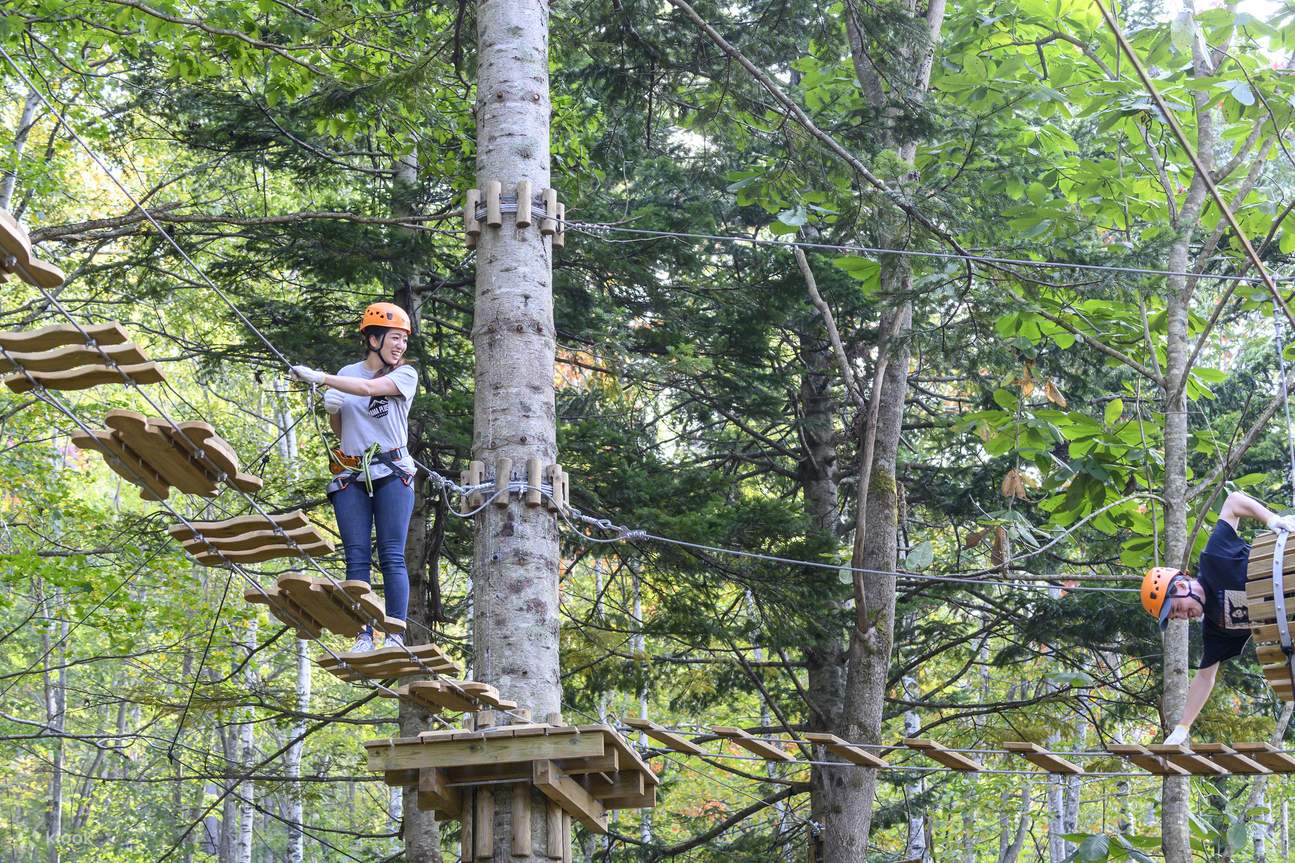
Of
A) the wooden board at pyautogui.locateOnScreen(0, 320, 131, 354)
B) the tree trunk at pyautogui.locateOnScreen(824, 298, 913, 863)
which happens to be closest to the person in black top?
the tree trunk at pyautogui.locateOnScreen(824, 298, 913, 863)

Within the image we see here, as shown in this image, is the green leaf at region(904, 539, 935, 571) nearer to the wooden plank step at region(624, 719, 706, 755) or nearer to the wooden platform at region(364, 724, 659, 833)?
the wooden plank step at region(624, 719, 706, 755)

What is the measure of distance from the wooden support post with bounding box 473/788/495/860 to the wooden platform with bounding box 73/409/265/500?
1.46 m

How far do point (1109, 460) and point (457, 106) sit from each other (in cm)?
511

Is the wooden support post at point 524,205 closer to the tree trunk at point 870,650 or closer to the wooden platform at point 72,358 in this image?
the wooden platform at point 72,358

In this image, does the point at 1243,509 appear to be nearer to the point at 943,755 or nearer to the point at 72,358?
the point at 943,755

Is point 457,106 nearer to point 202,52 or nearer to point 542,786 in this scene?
point 202,52

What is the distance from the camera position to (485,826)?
15.6 ft

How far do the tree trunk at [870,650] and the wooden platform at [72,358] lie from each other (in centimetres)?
636

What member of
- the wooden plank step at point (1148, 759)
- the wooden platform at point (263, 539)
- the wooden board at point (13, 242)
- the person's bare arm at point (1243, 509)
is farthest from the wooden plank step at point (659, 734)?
the wooden board at point (13, 242)

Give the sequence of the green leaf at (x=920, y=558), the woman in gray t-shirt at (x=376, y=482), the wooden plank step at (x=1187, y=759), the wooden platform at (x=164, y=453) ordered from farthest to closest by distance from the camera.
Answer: the green leaf at (x=920, y=558) < the wooden plank step at (x=1187, y=759) < the woman in gray t-shirt at (x=376, y=482) < the wooden platform at (x=164, y=453)

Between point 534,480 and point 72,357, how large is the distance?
2016 millimetres

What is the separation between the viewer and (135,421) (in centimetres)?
379

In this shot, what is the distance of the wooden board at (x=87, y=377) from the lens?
11.7ft

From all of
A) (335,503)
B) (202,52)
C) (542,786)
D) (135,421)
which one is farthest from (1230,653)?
(202,52)
